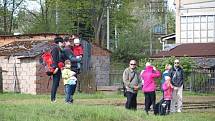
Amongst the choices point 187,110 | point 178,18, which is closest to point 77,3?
point 178,18

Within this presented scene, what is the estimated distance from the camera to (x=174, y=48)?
147 feet

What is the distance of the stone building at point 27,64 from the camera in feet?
113

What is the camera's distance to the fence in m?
37.1

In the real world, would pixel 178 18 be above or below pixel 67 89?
above

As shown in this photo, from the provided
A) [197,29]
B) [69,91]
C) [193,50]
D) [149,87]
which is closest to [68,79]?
[69,91]

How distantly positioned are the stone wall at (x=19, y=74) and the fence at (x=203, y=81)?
398 inches

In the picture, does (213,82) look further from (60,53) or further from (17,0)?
(17,0)

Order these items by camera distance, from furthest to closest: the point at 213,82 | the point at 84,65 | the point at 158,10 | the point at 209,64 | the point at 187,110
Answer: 1. the point at 158,10
2. the point at 209,64
3. the point at 213,82
4. the point at 84,65
5. the point at 187,110

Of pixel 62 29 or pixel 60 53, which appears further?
pixel 62 29

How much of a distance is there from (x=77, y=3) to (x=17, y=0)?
23.8ft

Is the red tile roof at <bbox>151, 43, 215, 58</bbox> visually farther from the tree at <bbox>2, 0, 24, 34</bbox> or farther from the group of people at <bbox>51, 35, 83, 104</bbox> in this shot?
the tree at <bbox>2, 0, 24, 34</bbox>

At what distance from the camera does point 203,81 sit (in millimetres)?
37250

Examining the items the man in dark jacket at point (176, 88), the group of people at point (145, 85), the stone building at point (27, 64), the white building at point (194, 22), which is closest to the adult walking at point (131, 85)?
the group of people at point (145, 85)

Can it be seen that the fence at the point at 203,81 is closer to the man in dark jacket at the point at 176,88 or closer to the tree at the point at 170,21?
the man in dark jacket at the point at 176,88
